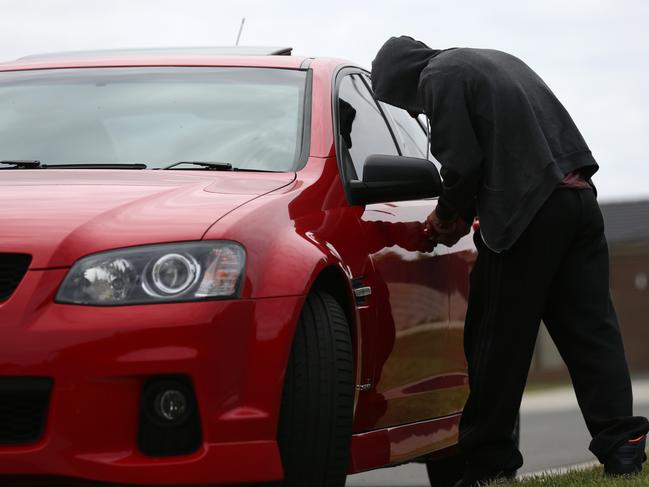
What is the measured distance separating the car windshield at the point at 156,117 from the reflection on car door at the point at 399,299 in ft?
0.89

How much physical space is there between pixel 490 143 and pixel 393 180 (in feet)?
1.58

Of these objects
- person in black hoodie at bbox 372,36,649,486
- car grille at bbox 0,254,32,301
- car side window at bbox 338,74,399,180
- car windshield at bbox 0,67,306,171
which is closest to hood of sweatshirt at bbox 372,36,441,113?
person in black hoodie at bbox 372,36,649,486

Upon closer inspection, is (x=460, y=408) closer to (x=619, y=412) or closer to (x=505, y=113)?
(x=619, y=412)

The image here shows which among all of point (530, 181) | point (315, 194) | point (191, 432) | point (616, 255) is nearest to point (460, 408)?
point (530, 181)

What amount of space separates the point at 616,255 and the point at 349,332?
4948cm

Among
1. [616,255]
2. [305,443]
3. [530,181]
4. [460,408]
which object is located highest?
[530,181]

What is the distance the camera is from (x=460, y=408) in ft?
21.1

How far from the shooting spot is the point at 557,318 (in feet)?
19.4

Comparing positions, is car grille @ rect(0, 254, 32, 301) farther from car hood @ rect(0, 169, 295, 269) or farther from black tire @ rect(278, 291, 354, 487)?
black tire @ rect(278, 291, 354, 487)

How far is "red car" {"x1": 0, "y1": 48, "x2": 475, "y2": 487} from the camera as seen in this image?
418cm

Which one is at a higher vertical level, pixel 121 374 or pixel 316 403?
pixel 121 374

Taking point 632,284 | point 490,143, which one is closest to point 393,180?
point 490,143

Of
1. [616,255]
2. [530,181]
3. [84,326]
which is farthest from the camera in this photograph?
[616,255]

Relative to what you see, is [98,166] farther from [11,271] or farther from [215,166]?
[11,271]
